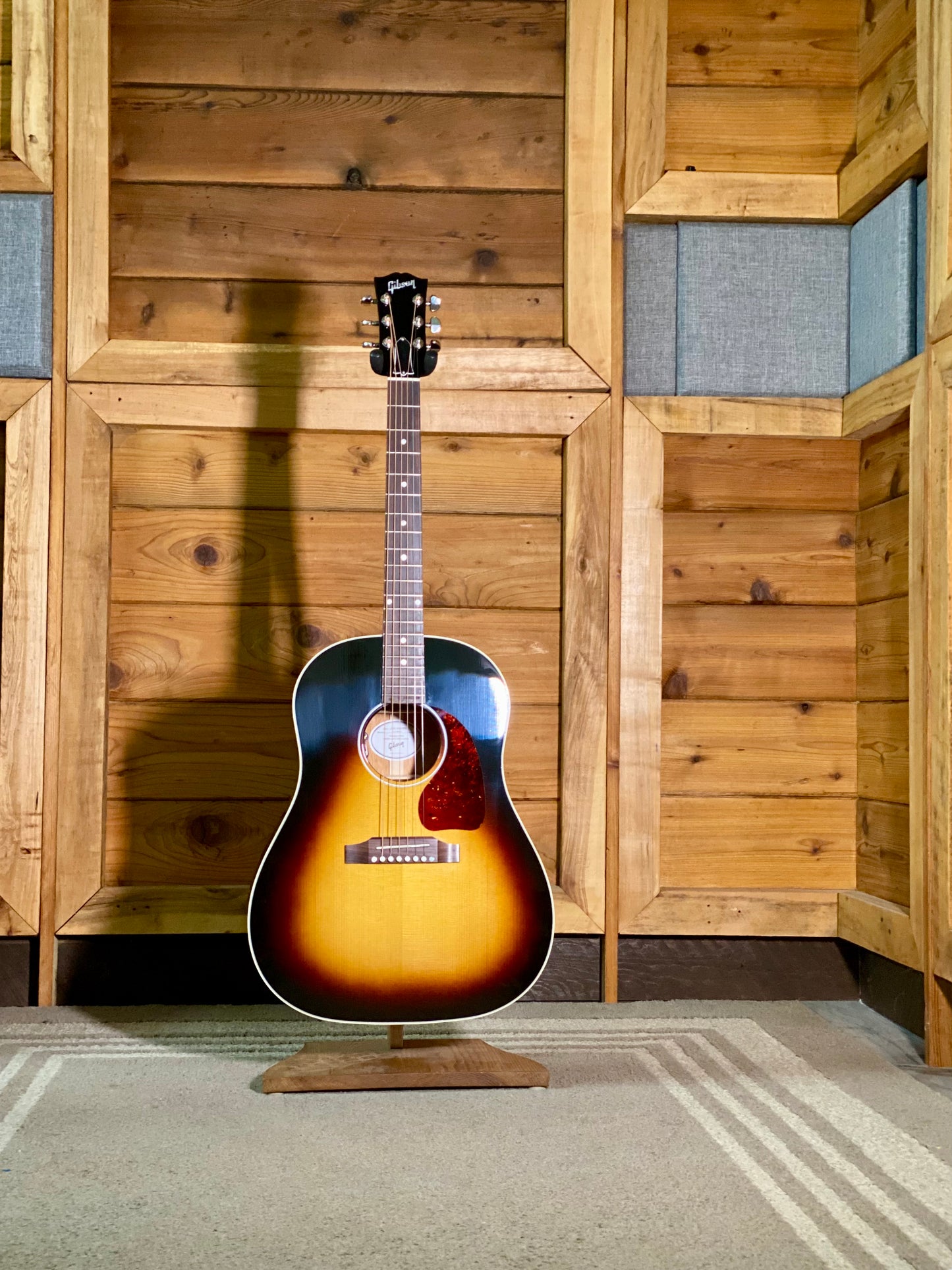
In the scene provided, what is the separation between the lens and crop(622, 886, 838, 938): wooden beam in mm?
2406

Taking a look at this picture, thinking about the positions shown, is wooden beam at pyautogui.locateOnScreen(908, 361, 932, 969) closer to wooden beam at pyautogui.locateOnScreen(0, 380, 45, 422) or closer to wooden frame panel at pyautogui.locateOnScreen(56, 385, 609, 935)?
wooden frame panel at pyautogui.locateOnScreen(56, 385, 609, 935)

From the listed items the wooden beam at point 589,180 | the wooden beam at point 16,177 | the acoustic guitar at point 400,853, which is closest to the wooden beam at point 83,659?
the wooden beam at point 16,177

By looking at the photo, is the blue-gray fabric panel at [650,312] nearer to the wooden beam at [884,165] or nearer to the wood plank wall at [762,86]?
the wood plank wall at [762,86]

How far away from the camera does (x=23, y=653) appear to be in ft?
7.68

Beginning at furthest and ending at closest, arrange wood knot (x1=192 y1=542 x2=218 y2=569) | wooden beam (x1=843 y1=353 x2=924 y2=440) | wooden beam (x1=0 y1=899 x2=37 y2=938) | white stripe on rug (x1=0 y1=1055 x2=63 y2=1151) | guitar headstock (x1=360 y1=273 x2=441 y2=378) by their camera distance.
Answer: wood knot (x1=192 y1=542 x2=218 y2=569) < wooden beam (x1=0 y1=899 x2=37 y2=938) < wooden beam (x1=843 y1=353 x2=924 y2=440) < guitar headstock (x1=360 y1=273 x2=441 y2=378) < white stripe on rug (x1=0 y1=1055 x2=63 y2=1151)

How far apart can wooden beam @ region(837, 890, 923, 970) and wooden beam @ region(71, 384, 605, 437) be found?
3.58ft

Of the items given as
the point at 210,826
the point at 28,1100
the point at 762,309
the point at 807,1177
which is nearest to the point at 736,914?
the point at 807,1177

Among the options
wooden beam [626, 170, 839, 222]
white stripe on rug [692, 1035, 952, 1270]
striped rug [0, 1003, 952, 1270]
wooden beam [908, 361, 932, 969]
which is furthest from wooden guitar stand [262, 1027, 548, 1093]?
wooden beam [626, 170, 839, 222]

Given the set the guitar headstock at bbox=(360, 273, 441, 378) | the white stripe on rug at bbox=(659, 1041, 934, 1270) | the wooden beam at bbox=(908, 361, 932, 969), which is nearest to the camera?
the white stripe on rug at bbox=(659, 1041, 934, 1270)

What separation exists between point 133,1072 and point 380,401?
4.31ft

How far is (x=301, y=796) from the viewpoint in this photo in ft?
5.99

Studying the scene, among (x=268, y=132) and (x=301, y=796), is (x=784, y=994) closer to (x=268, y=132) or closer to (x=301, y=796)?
(x=301, y=796)

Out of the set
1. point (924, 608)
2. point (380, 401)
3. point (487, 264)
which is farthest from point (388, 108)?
point (924, 608)

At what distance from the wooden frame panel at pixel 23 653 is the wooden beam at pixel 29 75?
0.46 m
